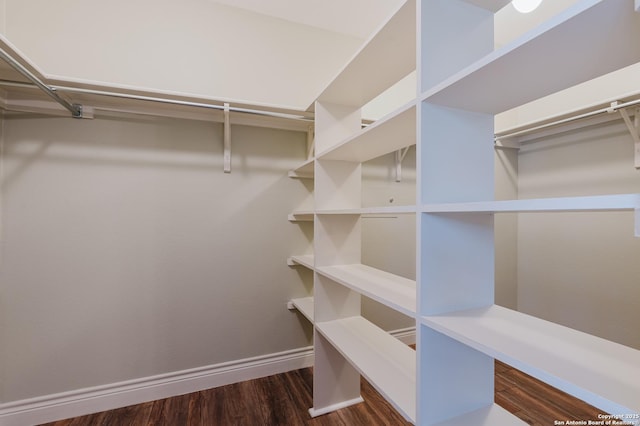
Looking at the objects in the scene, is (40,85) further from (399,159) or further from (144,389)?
(399,159)

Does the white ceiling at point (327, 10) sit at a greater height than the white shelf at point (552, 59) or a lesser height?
greater

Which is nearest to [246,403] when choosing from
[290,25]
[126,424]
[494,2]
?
[126,424]

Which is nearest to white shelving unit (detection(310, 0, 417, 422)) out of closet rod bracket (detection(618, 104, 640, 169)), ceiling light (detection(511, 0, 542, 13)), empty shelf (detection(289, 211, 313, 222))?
empty shelf (detection(289, 211, 313, 222))

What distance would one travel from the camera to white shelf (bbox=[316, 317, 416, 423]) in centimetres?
95

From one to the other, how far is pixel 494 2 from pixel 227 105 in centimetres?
128

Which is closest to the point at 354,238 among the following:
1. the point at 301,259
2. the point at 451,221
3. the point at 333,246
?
the point at 333,246

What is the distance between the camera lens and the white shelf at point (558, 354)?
1.56 ft

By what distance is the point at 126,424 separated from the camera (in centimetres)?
151

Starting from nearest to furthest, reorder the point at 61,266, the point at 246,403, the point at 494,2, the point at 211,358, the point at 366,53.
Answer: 1. the point at 494,2
2. the point at 366,53
3. the point at 61,266
4. the point at 246,403
5. the point at 211,358

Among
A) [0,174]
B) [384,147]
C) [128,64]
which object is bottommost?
[0,174]

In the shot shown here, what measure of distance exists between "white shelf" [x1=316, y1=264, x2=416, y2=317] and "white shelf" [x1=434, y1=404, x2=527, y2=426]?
1.13 feet

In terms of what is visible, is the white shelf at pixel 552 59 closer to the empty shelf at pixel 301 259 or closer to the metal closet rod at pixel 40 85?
the empty shelf at pixel 301 259

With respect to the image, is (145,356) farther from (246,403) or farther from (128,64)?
(128,64)

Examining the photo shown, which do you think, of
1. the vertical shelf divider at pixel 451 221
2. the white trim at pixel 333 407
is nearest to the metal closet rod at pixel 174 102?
the vertical shelf divider at pixel 451 221
